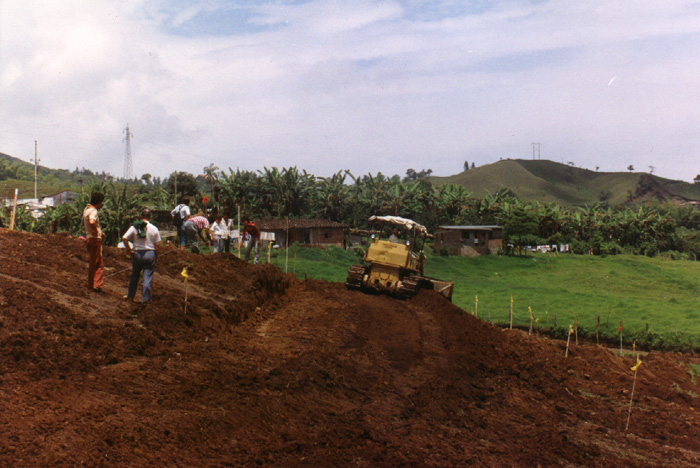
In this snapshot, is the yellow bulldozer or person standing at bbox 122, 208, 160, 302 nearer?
person standing at bbox 122, 208, 160, 302

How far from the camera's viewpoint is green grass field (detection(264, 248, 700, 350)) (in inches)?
1107

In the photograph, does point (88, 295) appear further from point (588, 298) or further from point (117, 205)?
point (588, 298)

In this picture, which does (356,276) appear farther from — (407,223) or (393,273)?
(407,223)

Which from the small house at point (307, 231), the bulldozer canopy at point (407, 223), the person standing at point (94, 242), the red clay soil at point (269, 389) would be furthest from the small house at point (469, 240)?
the person standing at point (94, 242)

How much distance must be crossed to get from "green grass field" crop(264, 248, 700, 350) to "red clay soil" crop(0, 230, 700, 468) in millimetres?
12483

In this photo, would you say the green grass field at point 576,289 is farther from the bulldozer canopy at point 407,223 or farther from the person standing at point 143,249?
the person standing at point 143,249

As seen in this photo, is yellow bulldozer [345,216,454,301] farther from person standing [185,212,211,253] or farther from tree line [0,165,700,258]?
tree line [0,165,700,258]

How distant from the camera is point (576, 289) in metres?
43.8

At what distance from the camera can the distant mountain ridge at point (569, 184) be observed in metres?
151

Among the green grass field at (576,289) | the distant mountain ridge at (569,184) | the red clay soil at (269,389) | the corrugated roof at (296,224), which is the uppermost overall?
the distant mountain ridge at (569,184)

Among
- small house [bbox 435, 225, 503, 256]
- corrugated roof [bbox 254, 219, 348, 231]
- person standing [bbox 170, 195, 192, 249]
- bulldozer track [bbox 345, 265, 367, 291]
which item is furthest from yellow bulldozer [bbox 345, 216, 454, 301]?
small house [bbox 435, 225, 503, 256]

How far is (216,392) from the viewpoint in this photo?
26.0 feet

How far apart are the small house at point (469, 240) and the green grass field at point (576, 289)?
19.3ft

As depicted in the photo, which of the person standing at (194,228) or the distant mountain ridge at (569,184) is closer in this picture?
the person standing at (194,228)
